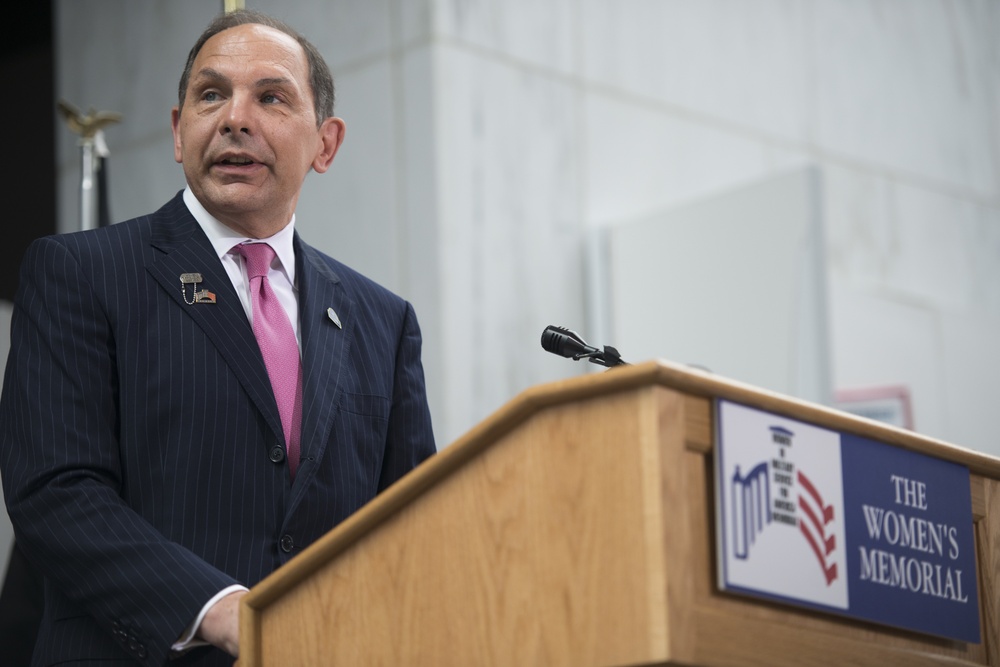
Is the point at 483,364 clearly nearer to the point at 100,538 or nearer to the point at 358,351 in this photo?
the point at 358,351

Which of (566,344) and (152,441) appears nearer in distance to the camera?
(566,344)

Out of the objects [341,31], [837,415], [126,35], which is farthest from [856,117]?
[837,415]

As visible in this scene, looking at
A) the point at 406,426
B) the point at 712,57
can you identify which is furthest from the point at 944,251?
the point at 406,426

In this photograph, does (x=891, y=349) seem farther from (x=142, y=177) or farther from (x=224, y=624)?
(x=224, y=624)

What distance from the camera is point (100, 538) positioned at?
1.91 m

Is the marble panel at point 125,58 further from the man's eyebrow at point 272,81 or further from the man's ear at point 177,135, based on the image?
the man's eyebrow at point 272,81

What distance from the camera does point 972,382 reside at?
6.73m

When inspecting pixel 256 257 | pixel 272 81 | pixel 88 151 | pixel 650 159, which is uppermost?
Result: pixel 650 159

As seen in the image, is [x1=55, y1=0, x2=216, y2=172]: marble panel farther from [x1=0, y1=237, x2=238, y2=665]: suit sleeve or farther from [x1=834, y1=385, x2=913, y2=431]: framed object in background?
[x1=0, y1=237, x2=238, y2=665]: suit sleeve

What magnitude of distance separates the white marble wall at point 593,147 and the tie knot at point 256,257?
243 cm

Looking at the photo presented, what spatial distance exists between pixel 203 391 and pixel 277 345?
0.55ft

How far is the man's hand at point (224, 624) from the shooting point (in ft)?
6.05

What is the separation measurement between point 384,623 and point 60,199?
446cm

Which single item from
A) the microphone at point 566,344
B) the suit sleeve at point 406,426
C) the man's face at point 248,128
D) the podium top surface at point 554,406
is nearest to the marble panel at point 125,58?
the man's face at point 248,128
